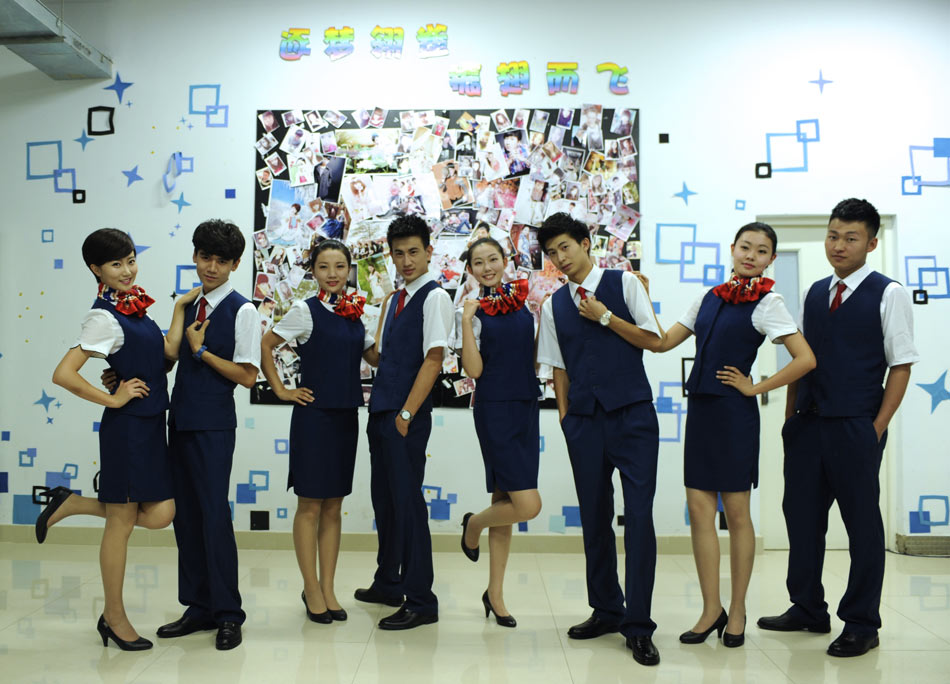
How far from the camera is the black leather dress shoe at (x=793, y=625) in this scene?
9.92 feet

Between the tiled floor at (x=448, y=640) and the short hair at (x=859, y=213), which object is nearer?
the tiled floor at (x=448, y=640)

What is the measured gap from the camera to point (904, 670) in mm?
2611

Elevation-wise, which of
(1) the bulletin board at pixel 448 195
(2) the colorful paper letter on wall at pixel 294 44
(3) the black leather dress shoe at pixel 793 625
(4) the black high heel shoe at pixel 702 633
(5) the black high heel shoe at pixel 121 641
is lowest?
(3) the black leather dress shoe at pixel 793 625

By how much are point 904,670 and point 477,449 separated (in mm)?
2426

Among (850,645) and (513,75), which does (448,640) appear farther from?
(513,75)

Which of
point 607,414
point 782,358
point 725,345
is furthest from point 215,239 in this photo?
point 782,358

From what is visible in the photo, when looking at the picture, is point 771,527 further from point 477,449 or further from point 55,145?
point 55,145

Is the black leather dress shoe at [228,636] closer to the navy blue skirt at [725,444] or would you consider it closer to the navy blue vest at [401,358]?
the navy blue vest at [401,358]

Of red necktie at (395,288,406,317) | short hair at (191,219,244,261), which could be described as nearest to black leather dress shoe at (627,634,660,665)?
red necktie at (395,288,406,317)

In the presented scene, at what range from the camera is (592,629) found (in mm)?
2939

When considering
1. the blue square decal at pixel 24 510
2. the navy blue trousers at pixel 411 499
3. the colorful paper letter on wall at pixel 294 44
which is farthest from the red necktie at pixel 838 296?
the blue square decal at pixel 24 510

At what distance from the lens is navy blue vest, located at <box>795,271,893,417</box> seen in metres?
2.79

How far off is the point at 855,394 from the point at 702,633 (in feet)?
3.53

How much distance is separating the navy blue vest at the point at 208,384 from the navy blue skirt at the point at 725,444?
5.97 ft
